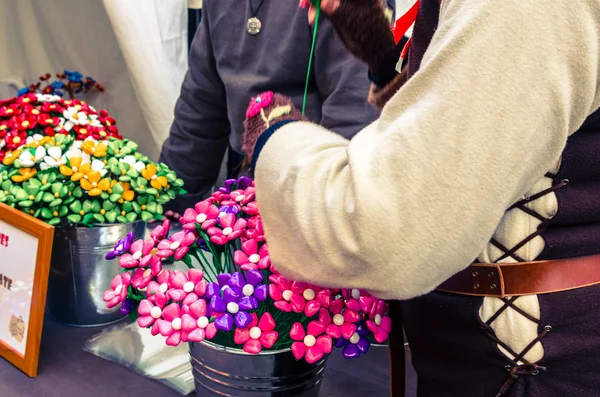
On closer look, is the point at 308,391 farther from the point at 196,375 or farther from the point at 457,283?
the point at 457,283

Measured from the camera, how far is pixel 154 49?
4.77 feet

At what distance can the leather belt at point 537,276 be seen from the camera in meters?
0.53

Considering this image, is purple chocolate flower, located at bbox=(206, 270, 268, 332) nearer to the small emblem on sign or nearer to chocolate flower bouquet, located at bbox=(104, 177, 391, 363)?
chocolate flower bouquet, located at bbox=(104, 177, 391, 363)

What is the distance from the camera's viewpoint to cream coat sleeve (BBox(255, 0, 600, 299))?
1.36 feet

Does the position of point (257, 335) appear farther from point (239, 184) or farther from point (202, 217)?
point (239, 184)

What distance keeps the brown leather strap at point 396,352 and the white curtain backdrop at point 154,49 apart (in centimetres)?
100

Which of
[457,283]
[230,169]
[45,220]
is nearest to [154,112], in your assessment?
[230,169]

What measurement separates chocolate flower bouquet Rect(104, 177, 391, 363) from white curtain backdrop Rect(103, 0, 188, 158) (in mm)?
838

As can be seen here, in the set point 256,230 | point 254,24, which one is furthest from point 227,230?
point 254,24

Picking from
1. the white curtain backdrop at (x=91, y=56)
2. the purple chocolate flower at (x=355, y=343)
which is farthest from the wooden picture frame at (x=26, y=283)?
the white curtain backdrop at (x=91, y=56)

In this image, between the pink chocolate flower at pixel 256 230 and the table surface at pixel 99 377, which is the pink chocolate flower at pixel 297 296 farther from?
the table surface at pixel 99 377

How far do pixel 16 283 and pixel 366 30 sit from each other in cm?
61

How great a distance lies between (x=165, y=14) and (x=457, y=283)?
44.9 inches

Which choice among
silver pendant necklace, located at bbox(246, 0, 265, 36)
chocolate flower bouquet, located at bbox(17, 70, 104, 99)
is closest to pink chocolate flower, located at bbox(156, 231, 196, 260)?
silver pendant necklace, located at bbox(246, 0, 265, 36)
